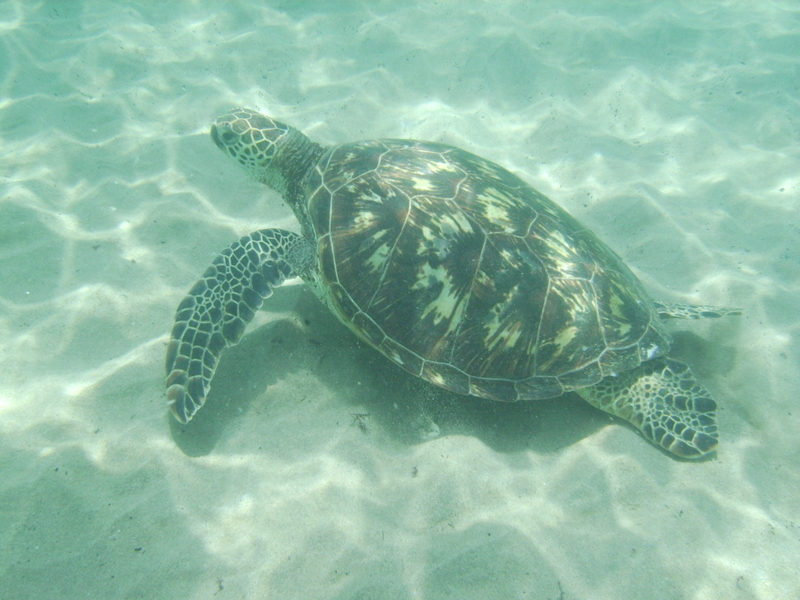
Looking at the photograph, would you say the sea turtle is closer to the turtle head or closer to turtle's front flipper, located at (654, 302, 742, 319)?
turtle's front flipper, located at (654, 302, 742, 319)

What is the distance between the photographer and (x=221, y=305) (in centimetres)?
280

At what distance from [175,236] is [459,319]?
2.79 m

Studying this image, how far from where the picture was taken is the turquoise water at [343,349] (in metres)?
2.11

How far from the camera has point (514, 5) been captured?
708 centimetres

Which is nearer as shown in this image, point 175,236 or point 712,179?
point 175,236

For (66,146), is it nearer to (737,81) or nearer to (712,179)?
(712,179)

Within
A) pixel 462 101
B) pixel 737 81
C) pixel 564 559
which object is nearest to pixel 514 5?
pixel 462 101

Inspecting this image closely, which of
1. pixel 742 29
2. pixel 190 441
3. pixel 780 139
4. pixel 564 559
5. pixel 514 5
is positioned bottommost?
pixel 190 441

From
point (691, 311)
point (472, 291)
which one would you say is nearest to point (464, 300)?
point (472, 291)

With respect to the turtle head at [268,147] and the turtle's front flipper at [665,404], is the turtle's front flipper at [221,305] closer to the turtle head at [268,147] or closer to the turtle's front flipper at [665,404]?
the turtle head at [268,147]

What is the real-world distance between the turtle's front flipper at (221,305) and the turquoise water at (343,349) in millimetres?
284

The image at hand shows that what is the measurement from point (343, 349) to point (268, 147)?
6.89 feet

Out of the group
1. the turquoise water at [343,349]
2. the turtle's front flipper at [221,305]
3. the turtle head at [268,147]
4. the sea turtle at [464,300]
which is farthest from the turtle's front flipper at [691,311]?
the turtle head at [268,147]

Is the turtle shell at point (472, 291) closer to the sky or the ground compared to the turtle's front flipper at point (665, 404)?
closer to the sky
